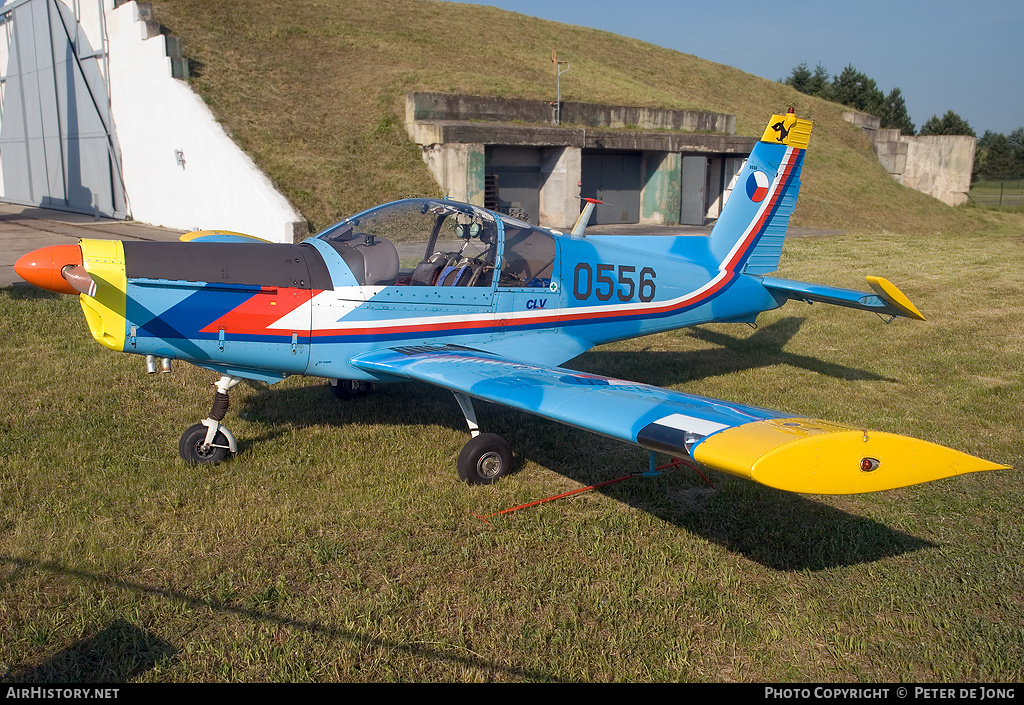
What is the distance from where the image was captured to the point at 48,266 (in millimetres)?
5020

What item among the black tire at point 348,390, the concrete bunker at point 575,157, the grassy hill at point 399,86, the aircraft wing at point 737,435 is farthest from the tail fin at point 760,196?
the concrete bunker at point 575,157

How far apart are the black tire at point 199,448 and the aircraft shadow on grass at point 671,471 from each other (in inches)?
14.9

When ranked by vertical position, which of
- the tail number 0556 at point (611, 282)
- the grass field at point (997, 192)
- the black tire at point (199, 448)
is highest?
the grass field at point (997, 192)

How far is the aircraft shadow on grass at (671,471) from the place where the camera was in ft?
15.3

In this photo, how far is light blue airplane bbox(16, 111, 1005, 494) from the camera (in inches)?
151

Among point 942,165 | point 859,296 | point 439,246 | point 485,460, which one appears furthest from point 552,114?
point 942,165

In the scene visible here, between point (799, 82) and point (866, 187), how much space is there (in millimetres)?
38909

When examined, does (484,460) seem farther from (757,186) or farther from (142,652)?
(757,186)

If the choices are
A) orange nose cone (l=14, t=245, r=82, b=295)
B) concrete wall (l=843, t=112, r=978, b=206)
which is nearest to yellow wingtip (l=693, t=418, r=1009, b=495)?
orange nose cone (l=14, t=245, r=82, b=295)

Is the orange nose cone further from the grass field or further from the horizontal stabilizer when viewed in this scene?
the grass field

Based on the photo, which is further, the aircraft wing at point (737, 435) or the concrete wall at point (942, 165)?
the concrete wall at point (942, 165)

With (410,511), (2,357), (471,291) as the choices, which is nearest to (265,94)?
(2,357)

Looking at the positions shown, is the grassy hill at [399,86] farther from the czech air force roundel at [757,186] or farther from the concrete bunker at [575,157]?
the czech air force roundel at [757,186]

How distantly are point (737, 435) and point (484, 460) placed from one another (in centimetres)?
241
